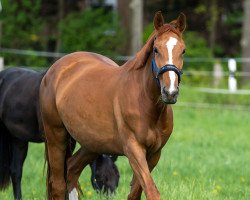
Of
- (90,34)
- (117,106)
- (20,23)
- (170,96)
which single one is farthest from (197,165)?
(20,23)

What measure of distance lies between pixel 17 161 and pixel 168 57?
3343mm

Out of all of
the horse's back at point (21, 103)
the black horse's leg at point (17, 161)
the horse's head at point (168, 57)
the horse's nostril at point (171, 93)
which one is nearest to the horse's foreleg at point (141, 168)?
the horse's head at point (168, 57)

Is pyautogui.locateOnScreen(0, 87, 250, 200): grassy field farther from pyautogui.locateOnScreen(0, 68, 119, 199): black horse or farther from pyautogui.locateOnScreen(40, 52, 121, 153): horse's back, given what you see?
pyautogui.locateOnScreen(40, 52, 121, 153): horse's back

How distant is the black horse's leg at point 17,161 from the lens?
842 cm

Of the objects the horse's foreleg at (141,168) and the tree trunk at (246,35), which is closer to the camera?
the horse's foreleg at (141,168)

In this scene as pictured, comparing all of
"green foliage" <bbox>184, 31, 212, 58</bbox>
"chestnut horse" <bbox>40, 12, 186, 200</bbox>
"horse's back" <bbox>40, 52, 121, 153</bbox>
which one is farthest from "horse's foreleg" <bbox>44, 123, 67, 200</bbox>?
"green foliage" <bbox>184, 31, 212, 58</bbox>

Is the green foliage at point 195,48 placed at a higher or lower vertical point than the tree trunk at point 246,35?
lower

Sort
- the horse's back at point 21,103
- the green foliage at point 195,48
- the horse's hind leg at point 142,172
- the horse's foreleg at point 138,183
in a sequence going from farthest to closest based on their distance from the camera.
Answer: the green foliage at point 195,48 → the horse's back at point 21,103 → the horse's foreleg at point 138,183 → the horse's hind leg at point 142,172

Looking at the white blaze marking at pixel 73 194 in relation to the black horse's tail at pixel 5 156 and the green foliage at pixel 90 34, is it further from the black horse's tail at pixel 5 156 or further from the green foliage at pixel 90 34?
the green foliage at pixel 90 34

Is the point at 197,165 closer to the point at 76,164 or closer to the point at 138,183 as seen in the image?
the point at 76,164

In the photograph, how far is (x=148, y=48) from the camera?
612 centimetres

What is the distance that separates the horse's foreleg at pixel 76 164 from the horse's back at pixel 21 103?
1013 mm

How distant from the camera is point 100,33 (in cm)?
2548

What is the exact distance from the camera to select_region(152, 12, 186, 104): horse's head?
220 inches
